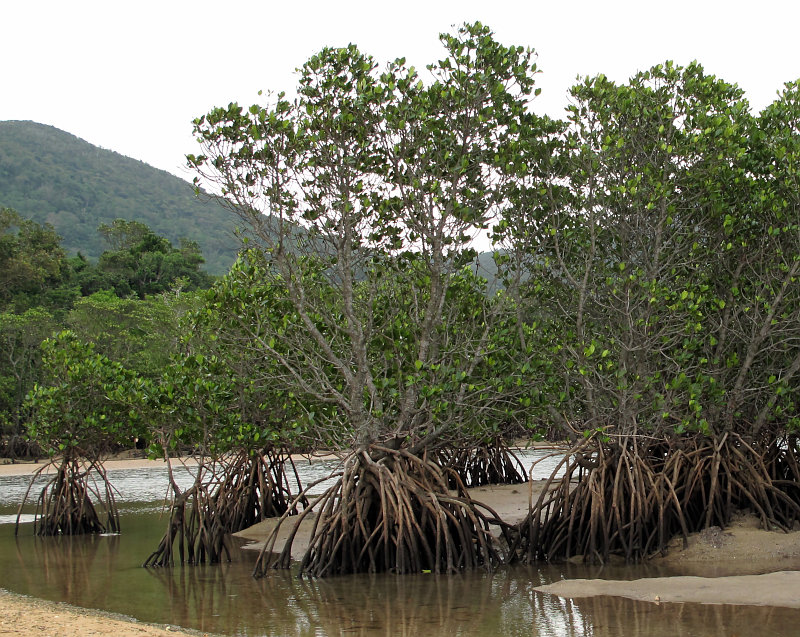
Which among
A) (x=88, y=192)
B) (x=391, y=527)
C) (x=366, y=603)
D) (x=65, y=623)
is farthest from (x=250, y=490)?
(x=88, y=192)

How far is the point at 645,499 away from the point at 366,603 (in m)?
3.74

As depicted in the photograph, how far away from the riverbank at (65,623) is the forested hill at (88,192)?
300 feet

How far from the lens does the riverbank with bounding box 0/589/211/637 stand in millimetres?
7320

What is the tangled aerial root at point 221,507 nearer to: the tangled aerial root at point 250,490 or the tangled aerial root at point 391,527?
the tangled aerial root at point 250,490

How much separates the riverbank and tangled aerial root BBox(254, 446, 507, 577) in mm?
2359

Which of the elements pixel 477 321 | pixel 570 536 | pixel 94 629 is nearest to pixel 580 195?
pixel 477 321

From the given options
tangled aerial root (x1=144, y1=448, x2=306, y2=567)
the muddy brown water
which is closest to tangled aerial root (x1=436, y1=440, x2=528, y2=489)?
tangled aerial root (x1=144, y1=448, x2=306, y2=567)

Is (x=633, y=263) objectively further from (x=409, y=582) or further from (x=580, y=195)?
(x=409, y=582)

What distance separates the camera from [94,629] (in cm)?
743

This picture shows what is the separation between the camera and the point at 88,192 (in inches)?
5037

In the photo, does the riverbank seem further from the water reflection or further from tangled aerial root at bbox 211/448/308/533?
tangled aerial root at bbox 211/448/308/533

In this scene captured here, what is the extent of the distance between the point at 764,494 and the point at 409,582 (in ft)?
14.8

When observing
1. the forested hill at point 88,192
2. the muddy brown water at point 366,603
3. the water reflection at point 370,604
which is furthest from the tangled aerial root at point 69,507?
the forested hill at point 88,192

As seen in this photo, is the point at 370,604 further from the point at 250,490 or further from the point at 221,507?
the point at 250,490
